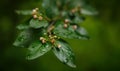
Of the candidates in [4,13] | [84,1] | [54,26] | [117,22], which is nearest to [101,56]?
[117,22]

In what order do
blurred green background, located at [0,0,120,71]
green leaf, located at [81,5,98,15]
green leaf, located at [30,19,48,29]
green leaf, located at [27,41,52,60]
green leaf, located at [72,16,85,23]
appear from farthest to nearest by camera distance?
1. blurred green background, located at [0,0,120,71]
2. green leaf, located at [81,5,98,15]
3. green leaf, located at [72,16,85,23]
4. green leaf, located at [30,19,48,29]
5. green leaf, located at [27,41,52,60]

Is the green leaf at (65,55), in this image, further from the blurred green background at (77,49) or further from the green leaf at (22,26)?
the blurred green background at (77,49)

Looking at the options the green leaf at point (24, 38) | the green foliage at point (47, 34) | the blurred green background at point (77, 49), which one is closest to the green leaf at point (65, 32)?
the green foliage at point (47, 34)

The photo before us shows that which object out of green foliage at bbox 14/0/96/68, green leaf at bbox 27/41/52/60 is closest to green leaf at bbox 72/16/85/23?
green foliage at bbox 14/0/96/68

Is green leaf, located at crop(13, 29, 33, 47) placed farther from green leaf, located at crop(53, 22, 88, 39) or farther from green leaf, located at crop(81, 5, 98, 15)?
green leaf, located at crop(81, 5, 98, 15)

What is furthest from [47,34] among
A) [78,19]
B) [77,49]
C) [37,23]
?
[77,49]

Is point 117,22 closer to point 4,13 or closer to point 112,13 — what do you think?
point 112,13

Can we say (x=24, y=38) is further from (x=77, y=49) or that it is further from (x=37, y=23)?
(x=77, y=49)
